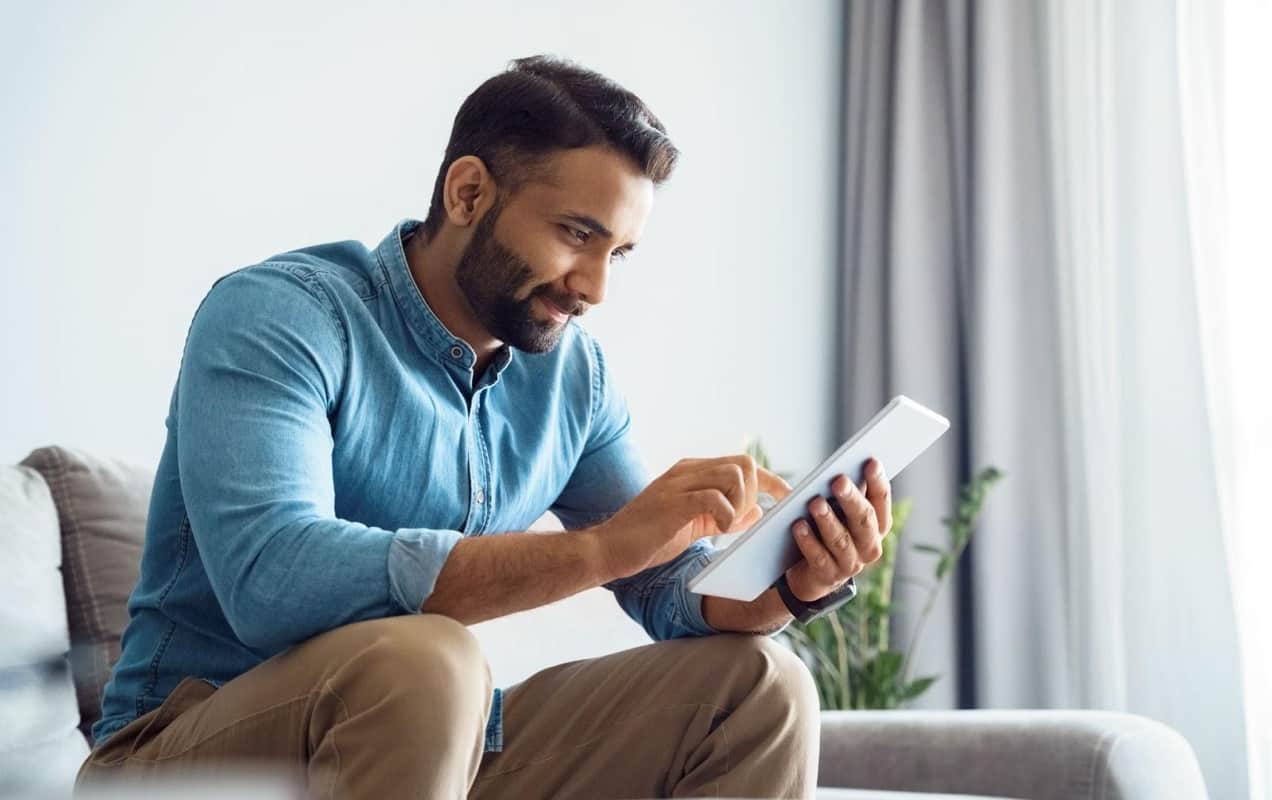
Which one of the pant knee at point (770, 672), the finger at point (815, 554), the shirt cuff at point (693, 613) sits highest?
the finger at point (815, 554)

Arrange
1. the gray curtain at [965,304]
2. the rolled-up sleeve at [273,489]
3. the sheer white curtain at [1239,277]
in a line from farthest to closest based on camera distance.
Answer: the gray curtain at [965,304] → the sheer white curtain at [1239,277] → the rolled-up sleeve at [273,489]

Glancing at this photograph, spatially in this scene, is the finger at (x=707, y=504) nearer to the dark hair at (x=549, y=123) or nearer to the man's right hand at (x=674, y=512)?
the man's right hand at (x=674, y=512)

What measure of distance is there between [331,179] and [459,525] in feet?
2.96

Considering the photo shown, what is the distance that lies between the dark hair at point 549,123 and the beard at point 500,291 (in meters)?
0.06

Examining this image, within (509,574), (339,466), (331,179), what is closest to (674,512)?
(509,574)

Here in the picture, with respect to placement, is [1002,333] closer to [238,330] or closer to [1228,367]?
[1228,367]

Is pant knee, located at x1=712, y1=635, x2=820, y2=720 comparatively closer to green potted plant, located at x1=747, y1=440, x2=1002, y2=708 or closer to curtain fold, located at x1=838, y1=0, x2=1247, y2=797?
green potted plant, located at x1=747, y1=440, x2=1002, y2=708

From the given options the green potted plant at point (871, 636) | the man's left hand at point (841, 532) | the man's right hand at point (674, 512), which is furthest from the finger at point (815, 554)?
the green potted plant at point (871, 636)

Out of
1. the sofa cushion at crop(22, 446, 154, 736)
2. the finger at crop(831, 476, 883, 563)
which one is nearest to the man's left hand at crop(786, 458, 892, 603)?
the finger at crop(831, 476, 883, 563)

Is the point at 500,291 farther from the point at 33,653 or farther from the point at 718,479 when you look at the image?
the point at 33,653

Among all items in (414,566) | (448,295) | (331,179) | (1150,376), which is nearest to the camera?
(414,566)

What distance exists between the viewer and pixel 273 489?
118 centimetres

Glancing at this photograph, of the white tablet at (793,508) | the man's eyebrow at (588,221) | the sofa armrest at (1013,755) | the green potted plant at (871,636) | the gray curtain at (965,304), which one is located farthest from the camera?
the gray curtain at (965,304)

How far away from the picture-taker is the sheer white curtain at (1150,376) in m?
2.74
